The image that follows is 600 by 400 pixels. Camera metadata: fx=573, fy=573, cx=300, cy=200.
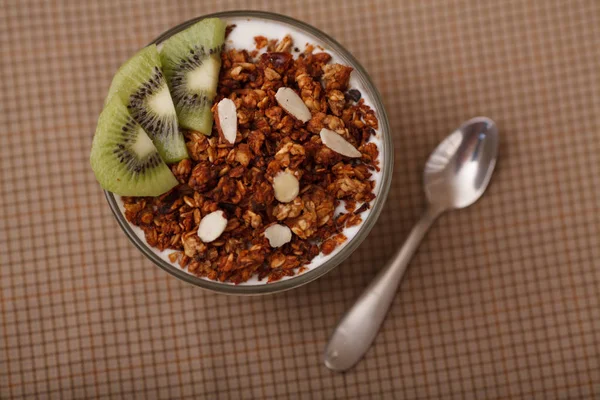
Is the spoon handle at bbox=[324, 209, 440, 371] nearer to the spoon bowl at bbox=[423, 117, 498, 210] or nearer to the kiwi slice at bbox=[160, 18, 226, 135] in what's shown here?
the spoon bowl at bbox=[423, 117, 498, 210]

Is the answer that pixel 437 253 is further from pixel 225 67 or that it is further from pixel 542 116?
pixel 225 67

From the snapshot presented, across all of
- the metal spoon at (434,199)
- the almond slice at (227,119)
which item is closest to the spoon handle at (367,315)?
the metal spoon at (434,199)

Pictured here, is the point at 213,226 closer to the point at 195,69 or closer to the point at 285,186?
the point at 285,186

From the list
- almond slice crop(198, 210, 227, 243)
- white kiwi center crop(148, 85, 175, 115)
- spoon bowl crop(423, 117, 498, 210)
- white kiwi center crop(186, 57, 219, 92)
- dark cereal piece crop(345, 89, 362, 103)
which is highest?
white kiwi center crop(186, 57, 219, 92)

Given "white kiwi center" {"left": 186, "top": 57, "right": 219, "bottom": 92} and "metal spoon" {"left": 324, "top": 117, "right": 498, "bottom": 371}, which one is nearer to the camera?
"white kiwi center" {"left": 186, "top": 57, "right": 219, "bottom": 92}

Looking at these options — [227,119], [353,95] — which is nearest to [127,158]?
[227,119]

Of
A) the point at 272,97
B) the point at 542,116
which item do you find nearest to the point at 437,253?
the point at 542,116

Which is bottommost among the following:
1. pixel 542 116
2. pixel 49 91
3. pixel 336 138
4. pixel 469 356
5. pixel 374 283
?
pixel 469 356

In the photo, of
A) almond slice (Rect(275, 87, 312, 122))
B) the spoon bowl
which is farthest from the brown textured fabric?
almond slice (Rect(275, 87, 312, 122))
